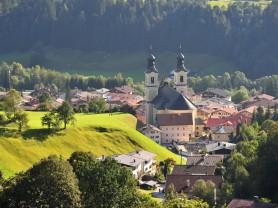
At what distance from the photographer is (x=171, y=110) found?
7944 centimetres

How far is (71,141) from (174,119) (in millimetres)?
21249

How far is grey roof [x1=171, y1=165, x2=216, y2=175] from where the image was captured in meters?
53.4

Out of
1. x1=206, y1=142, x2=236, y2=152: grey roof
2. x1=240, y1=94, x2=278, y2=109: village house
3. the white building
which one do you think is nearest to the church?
the white building

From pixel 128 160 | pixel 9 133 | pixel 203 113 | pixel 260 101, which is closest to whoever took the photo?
pixel 9 133

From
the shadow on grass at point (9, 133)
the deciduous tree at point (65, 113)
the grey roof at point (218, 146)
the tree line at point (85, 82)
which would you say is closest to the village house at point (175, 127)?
the grey roof at point (218, 146)

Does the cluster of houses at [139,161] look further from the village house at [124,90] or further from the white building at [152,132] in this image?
the village house at [124,90]

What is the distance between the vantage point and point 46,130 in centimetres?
5834

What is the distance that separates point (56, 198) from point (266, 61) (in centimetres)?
11891

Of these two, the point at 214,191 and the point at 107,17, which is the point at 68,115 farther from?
the point at 107,17

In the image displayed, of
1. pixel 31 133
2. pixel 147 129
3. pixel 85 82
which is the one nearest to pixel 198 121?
pixel 147 129

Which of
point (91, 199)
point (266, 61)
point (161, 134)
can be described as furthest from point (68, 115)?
point (266, 61)

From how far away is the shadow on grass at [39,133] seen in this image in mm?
56469

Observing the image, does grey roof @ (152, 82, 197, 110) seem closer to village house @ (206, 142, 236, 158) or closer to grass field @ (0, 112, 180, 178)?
grass field @ (0, 112, 180, 178)

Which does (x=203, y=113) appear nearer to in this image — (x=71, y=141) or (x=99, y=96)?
(x=99, y=96)
